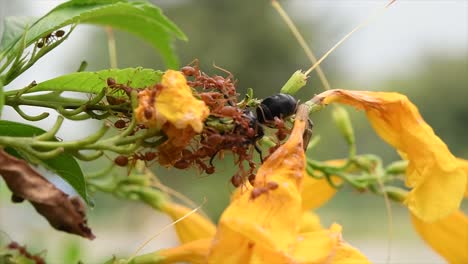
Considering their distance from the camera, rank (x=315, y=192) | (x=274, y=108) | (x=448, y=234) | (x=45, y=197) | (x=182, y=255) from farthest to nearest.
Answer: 1. (x=315, y=192)
2. (x=448, y=234)
3. (x=182, y=255)
4. (x=274, y=108)
5. (x=45, y=197)

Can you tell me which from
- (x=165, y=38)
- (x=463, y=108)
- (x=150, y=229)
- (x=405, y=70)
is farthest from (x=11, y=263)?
(x=405, y=70)

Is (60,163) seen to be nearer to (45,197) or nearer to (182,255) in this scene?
(45,197)

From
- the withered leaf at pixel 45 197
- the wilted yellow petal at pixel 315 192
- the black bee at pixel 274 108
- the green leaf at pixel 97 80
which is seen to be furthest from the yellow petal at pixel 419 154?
the wilted yellow petal at pixel 315 192

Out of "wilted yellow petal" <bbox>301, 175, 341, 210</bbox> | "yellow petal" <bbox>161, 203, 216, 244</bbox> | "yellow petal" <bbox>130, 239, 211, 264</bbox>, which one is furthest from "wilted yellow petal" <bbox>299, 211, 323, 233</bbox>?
"yellow petal" <bbox>130, 239, 211, 264</bbox>

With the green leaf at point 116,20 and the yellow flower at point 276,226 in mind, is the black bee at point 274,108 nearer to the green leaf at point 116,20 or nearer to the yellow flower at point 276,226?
the yellow flower at point 276,226

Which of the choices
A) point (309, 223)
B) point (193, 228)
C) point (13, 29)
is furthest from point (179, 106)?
point (309, 223)
